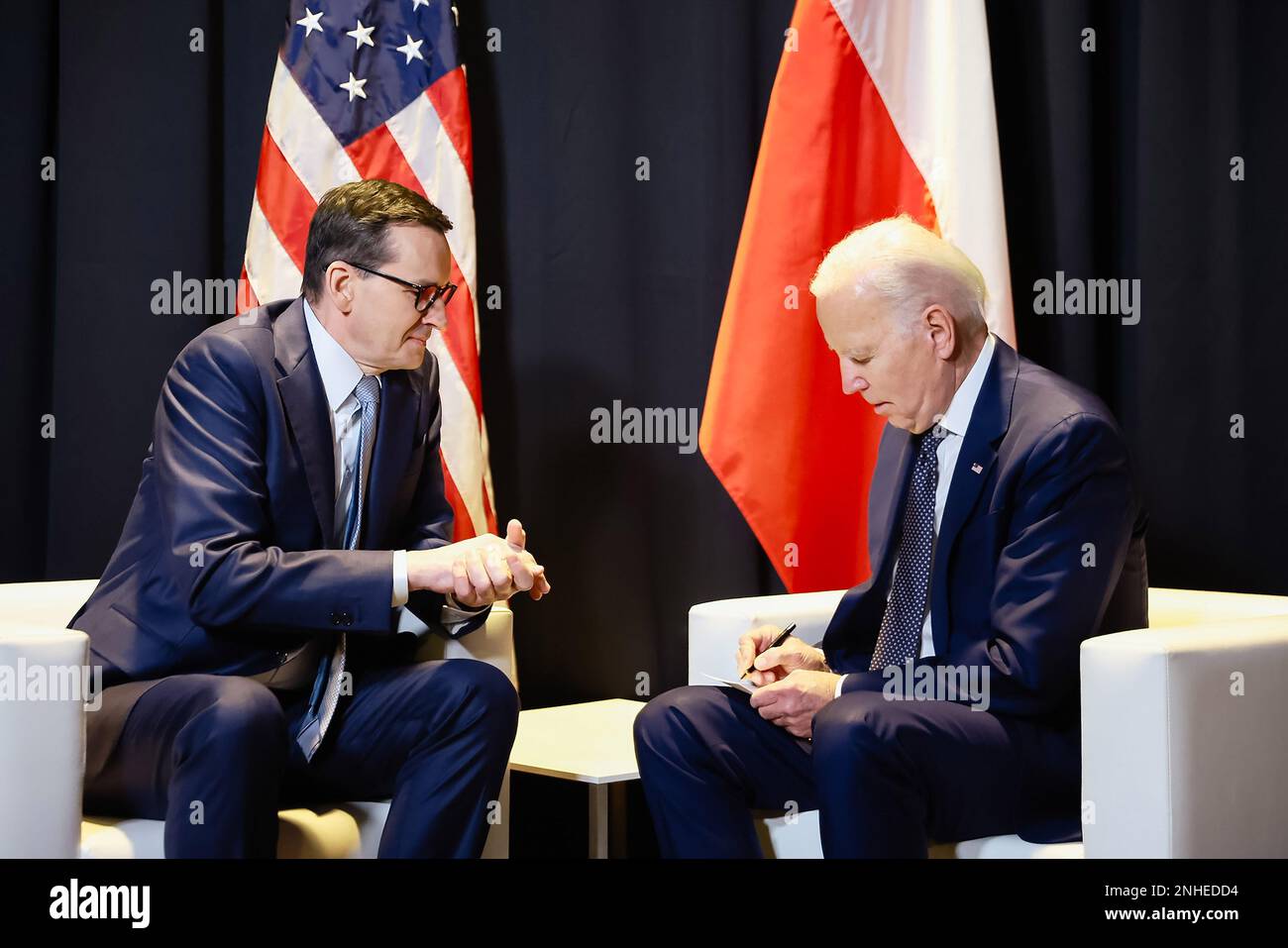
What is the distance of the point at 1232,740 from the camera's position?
200 centimetres

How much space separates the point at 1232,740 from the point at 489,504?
5.90 ft

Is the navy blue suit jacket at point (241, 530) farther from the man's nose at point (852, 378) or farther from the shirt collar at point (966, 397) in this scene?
the shirt collar at point (966, 397)

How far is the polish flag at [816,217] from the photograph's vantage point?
10.7 feet

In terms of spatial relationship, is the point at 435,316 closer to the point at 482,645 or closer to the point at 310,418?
the point at 310,418

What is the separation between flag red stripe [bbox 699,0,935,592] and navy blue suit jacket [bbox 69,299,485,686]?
1011 millimetres

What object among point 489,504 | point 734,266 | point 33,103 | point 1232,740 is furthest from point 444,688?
point 33,103

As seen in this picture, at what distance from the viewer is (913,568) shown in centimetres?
240

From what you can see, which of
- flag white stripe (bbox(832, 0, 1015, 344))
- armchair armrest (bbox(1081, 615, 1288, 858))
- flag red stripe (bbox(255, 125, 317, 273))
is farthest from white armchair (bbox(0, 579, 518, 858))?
flag white stripe (bbox(832, 0, 1015, 344))

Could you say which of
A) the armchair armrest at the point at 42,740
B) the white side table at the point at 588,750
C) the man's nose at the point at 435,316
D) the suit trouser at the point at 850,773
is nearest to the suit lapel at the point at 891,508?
the suit trouser at the point at 850,773

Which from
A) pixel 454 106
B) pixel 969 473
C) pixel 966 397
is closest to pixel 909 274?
pixel 966 397

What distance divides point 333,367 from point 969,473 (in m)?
1.14

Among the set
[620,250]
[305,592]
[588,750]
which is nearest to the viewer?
[305,592]

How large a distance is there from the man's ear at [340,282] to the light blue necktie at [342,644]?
15 centimetres

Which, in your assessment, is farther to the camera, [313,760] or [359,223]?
[359,223]
